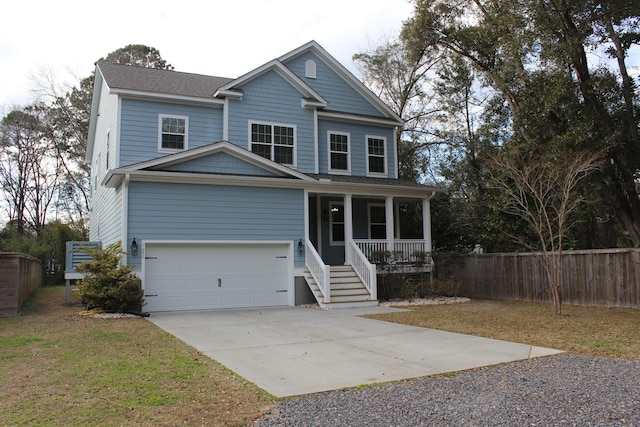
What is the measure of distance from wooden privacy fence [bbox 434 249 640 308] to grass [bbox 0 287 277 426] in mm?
11505

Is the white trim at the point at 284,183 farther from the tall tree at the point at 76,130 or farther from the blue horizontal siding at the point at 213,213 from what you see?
the tall tree at the point at 76,130

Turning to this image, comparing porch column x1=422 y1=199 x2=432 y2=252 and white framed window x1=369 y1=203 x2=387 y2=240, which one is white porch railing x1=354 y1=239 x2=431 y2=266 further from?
white framed window x1=369 y1=203 x2=387 y2=240

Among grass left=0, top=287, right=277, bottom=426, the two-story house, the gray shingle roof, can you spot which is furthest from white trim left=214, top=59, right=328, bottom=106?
grass left=0, top=287, right=277, bottom=426

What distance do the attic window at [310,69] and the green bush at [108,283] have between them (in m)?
9.89

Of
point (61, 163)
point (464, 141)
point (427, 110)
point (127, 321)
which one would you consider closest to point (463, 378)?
point (127, 321)

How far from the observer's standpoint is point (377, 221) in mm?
19469

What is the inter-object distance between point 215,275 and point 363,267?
452 cm

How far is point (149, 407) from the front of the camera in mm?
4797

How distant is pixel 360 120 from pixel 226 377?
14.3 m

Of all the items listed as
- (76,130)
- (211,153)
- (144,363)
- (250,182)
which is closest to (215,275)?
(250,182)

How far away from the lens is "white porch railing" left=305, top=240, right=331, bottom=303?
46.8 ft

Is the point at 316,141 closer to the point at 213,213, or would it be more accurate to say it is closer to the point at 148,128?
the point at 213,213

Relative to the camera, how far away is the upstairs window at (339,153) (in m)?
18.5

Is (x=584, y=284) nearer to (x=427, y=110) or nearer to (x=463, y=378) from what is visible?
(x=463, y=378)
